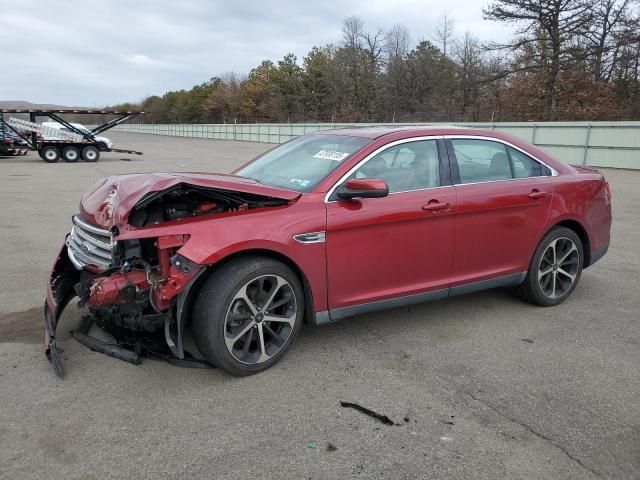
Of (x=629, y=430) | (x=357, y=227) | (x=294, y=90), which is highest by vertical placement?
(x=294, y=90)

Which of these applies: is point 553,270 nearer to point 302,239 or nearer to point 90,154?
point 302,239

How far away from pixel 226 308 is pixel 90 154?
24167 millimetres

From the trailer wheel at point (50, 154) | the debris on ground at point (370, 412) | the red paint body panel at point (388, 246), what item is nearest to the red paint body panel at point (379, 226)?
the red paint body panel at point (388, 246)

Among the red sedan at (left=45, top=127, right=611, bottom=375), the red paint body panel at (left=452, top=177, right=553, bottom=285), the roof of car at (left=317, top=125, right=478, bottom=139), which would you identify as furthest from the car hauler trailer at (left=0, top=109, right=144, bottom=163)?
the red paint body panel at (left=452, top=177, right=553, bottom=285)

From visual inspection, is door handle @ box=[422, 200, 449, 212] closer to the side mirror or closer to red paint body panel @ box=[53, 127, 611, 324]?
red paint body panel @ box=[53, 127, 611, 324]

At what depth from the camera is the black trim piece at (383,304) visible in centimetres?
381

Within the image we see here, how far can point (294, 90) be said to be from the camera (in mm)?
72000

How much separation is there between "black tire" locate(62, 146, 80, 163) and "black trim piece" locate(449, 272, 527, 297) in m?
23.8

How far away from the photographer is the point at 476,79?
43781mm

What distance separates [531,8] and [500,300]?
3350 centimetres

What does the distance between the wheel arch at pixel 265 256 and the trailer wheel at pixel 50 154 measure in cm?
2349

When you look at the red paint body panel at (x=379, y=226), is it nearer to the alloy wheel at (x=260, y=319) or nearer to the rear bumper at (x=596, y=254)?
the alloy wheel at (x=260, y=319)

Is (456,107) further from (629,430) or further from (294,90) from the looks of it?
(629,430)

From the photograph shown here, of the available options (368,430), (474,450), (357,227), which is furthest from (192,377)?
(474,450)
